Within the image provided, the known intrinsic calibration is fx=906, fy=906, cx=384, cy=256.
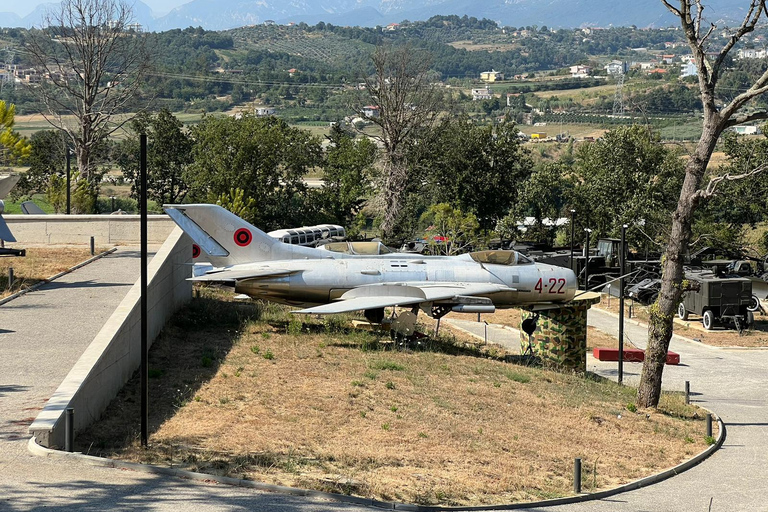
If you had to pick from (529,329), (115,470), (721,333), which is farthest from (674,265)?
(721,333)

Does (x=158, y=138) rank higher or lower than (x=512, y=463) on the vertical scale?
higher

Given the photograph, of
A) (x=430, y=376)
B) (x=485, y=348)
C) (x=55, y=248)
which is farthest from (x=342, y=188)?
(x=430, y=376)

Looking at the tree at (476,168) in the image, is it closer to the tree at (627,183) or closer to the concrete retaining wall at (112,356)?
the tree at (627,183)

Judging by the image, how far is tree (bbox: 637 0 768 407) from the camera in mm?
22266

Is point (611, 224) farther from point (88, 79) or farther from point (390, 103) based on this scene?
point (88, 79)

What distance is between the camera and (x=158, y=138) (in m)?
76.4

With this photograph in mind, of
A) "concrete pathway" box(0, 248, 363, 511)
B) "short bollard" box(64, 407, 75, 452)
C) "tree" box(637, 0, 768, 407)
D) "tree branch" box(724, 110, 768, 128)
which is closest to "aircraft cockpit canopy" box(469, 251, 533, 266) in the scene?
"tree" box(637, 0, 768, 407)

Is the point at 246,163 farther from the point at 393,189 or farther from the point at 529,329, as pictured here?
the point at 529,329

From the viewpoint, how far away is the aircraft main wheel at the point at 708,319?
132 feet

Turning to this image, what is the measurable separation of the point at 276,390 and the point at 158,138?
59.7m

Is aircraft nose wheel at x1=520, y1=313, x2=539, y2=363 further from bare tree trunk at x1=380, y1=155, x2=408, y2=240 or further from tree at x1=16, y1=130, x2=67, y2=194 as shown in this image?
tree at x1=16, y1=130, x2=67, y2=194

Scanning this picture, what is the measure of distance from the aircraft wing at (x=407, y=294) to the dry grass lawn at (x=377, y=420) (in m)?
1.22

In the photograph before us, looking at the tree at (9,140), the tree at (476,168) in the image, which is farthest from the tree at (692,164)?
the tree at (476,168)

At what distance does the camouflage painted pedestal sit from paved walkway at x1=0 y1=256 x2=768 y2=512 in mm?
3345
